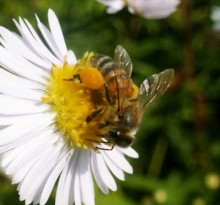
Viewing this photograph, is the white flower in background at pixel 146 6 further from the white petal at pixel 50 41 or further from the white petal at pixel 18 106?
the white petal at pixel 18 106

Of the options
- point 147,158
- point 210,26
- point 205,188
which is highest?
point 210,26

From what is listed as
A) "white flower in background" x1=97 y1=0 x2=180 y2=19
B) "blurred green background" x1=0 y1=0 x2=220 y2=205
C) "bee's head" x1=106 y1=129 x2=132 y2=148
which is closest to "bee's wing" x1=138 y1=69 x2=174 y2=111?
"bee's head" x1=106 y1=129 x2=132 y2=148

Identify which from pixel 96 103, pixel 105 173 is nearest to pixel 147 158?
pixel 105 173

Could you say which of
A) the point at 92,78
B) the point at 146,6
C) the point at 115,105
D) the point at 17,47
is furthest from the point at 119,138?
the point at 146,6

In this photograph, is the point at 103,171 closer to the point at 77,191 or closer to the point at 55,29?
the point at 77,191

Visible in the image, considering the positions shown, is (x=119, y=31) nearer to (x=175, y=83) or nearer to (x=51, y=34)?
(x=175, y=83)

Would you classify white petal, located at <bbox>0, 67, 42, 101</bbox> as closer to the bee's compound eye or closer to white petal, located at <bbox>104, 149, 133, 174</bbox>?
the bee's compound eye

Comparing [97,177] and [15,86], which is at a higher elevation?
[15,86]
